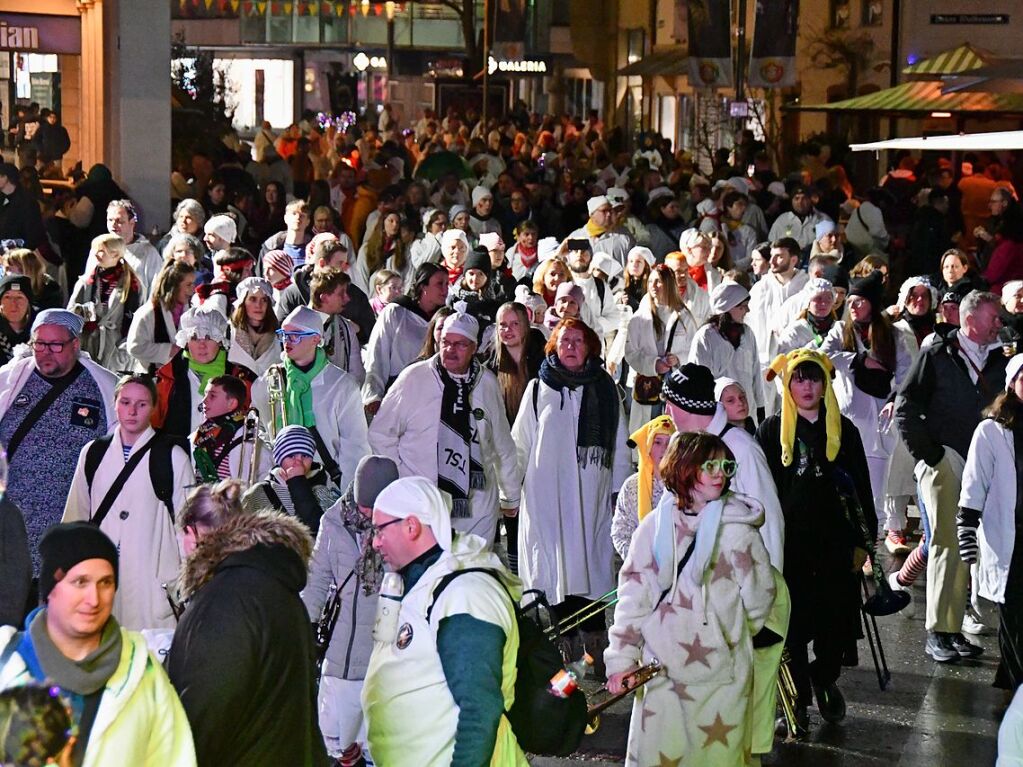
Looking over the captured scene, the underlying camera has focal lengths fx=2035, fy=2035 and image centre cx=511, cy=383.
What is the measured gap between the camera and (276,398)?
995cm

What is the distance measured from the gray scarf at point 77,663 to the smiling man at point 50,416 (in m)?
4.08

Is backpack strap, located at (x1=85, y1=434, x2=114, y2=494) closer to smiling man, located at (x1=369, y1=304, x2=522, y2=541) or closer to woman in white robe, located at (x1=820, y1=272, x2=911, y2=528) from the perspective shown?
smiling man, located at (x1=369, y1=304, x2=522, y2=541)

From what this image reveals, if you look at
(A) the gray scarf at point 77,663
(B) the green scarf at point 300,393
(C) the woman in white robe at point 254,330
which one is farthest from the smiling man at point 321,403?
(A) the gray scarf at point 77,663

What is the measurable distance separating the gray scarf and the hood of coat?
9.51 ft

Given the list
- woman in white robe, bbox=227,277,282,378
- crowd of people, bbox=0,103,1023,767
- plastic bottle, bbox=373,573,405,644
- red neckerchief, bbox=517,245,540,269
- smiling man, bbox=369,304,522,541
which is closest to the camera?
crowd of people, bbox=0,103,1023,767

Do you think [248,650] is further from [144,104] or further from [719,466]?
[144,104]

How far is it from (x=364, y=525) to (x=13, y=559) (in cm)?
127

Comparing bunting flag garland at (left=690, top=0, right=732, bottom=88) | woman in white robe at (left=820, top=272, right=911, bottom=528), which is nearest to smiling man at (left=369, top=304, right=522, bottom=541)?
woman in white robe at (left=820, top=272, right=911, bottom=528)

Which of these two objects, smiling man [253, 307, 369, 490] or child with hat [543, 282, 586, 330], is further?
child with hat [543, 282, 586, 330]

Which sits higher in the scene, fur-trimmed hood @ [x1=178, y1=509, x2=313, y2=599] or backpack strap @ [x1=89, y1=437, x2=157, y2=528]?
fur-trimmed hood @ [x1=178, y1=509, x2=313, y2=599]

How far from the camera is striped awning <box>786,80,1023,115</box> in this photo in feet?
86.3

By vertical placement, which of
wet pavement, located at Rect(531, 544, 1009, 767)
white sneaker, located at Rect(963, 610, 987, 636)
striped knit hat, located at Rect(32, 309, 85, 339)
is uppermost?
striped knit hat, located at Rect(32, 309, 85, 339)

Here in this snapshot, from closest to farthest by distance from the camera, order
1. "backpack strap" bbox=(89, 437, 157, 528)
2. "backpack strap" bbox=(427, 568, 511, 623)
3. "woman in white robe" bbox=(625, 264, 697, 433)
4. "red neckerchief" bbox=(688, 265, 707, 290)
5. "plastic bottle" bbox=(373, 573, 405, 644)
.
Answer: "backpack strap" bbox=(427, 568, 511, 623) < "plastic bottle" bbox=(373, 573, 405, 644) < "backpack strap" bbox=(89, 437, 157, 528) < "woman in white robe" bbox=(625, 264, 697, 433) < "red neckerchief" bbox=(688, 265, 707, 290)

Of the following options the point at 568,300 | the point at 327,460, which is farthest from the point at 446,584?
the point at 568,300
